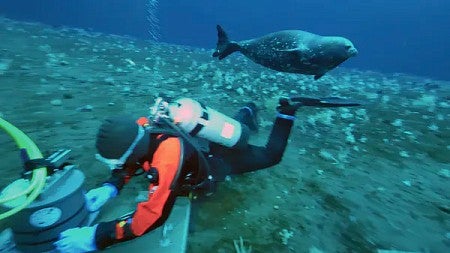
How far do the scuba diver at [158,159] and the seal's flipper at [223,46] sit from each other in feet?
13.7

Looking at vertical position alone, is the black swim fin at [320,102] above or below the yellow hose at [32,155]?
above

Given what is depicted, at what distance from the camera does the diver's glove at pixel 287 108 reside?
411 cm

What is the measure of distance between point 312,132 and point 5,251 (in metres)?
5.30

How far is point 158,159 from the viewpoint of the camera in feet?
8.25

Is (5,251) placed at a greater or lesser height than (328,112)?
lesser

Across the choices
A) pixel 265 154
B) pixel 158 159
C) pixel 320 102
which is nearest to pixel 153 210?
pixel 158 159

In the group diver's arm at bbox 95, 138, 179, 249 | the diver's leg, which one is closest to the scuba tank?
diver's arm at bbox 95, 138, 179, 249

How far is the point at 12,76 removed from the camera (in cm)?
748

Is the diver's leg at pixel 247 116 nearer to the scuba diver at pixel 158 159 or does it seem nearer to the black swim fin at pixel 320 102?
the black swim fin at pixel 320 102

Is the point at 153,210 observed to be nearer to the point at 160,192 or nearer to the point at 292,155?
the point at 160,192

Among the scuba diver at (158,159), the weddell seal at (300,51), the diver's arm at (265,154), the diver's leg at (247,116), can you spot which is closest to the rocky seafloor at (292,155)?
the diver's arm at (265,154)

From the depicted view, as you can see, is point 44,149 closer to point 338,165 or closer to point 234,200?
point 234,200

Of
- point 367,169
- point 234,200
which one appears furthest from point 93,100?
point 367,169

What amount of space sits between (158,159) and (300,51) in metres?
3.97
